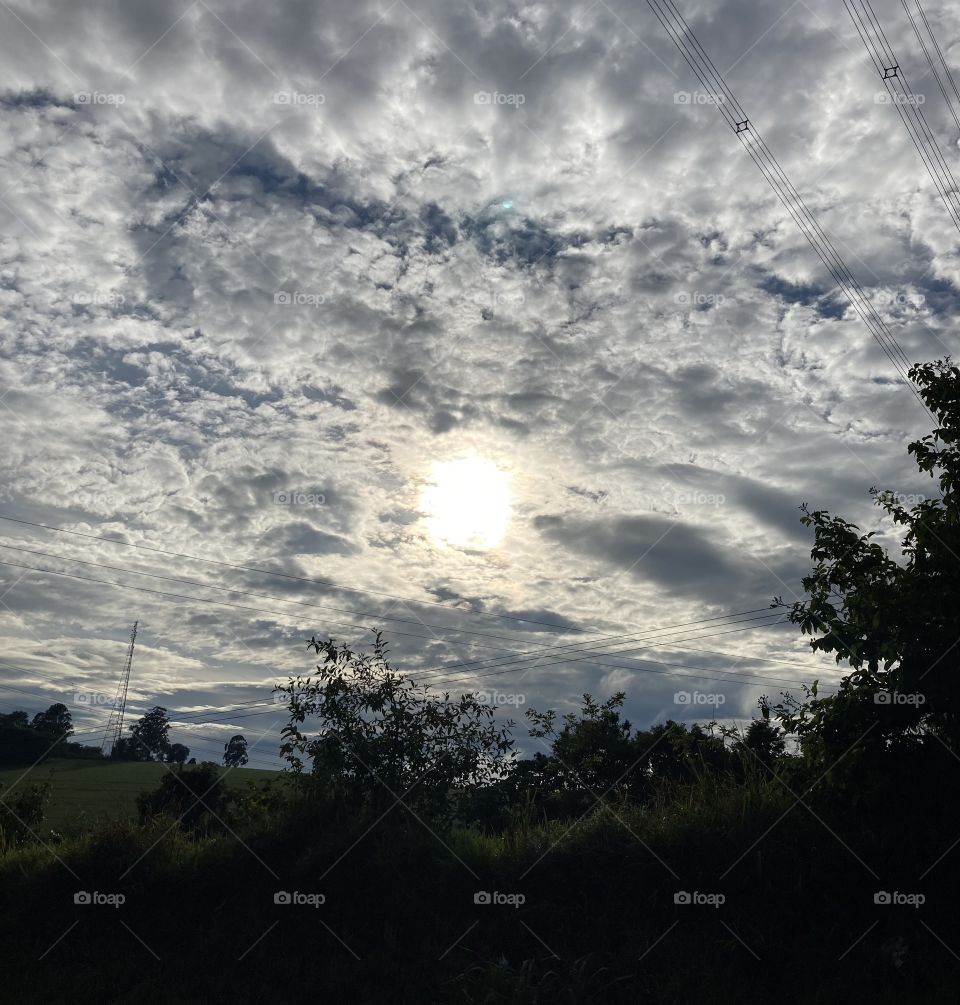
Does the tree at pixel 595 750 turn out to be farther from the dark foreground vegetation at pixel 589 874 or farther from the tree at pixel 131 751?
the tree at pixel 131 751

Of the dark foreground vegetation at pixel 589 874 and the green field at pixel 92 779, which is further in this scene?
the green field at pixel 92 779

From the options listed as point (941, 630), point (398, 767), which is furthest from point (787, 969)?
point (398, 767)

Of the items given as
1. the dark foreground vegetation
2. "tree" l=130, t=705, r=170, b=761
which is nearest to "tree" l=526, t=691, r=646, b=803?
the dark foreground vegetation

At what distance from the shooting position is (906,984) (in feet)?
30.9

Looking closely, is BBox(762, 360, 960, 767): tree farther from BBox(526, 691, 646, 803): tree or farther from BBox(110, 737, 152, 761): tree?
BBox(110, 737, 152, 761): tree

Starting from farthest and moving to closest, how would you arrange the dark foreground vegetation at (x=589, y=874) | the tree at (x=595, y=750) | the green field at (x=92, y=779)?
the green field at (x=92, y=779)
the tree at (x=595, y=750)
the dark foreground vegetation at (x=589, y=874)

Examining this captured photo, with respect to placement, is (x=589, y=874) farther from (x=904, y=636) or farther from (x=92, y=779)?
(x=92, y=779)

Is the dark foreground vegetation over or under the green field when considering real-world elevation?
over

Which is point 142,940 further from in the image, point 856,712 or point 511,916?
point 856,712

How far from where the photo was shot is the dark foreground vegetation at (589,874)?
1028 centimetres

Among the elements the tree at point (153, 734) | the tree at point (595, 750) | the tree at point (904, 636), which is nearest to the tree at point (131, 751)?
the tree at point (153, 734)

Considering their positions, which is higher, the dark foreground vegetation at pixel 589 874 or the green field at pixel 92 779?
the dark foreground vegetation at pixel 589 874

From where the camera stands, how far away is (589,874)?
12055 mm

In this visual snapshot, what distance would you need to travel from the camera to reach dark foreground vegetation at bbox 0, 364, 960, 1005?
10281mm
